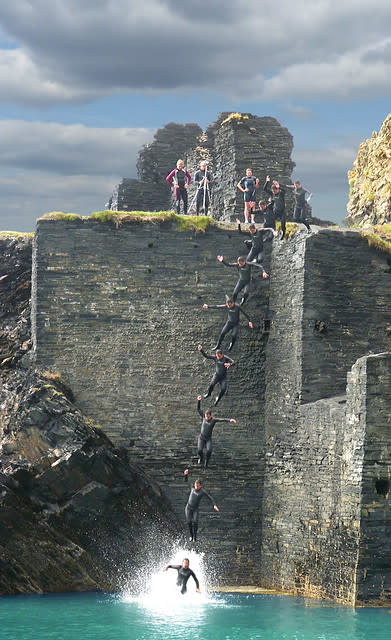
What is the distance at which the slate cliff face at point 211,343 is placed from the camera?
31.0 metres

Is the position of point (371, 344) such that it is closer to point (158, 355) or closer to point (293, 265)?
point (293, 265)

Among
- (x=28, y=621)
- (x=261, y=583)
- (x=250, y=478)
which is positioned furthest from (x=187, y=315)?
(x=28, y=621)

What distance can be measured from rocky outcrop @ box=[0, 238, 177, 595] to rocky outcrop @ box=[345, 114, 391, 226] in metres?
12.0

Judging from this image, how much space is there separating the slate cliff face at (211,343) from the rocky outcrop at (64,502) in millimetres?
752

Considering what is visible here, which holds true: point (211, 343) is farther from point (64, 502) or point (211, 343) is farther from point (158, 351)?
point (64, 502)

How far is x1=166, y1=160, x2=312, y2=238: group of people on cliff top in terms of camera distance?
32.9m

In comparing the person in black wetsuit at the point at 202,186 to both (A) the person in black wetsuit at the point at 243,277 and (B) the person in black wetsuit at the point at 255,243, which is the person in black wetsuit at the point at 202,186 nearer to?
(B) the person in black wetsuit at the point at 255,243

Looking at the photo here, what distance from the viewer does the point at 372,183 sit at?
133 feet

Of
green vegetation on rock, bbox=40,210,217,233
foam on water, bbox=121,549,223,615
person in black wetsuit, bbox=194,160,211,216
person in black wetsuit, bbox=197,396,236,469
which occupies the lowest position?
foam on water, bbox=121,549,223,615

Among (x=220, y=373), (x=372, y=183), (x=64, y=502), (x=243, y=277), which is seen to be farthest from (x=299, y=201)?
(x=64, y=502)

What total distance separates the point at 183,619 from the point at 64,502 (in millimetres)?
4839

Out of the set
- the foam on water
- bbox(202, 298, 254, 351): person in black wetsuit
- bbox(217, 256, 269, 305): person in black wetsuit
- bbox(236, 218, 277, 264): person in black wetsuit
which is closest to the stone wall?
bbox(236, 218, 277, 264): person in black wetsuit

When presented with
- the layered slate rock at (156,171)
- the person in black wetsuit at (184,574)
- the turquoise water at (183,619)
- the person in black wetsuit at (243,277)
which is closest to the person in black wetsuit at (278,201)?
the person in black wetsuit at (243,277)

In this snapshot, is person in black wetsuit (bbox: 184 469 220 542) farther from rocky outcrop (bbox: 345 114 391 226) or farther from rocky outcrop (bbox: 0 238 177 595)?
rocky outcrop (bbox: 345 114 391 226)
